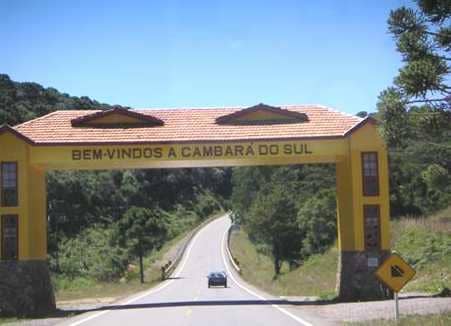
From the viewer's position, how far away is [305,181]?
81.3m

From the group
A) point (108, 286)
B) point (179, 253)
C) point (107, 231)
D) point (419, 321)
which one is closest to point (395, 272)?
point (419, 321)

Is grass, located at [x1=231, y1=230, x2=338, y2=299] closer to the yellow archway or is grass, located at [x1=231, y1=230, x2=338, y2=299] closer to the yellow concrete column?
the yellow archway

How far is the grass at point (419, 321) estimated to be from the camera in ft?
51.7

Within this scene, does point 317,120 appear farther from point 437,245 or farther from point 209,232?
point 209,232

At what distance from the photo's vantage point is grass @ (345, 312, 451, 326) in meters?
15.8

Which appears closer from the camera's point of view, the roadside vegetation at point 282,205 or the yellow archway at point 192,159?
the roadside vegetation at point 282,205

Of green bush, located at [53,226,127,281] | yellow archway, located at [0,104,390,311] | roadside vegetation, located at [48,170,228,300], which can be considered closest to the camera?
yellow archway, located at [0,104,390,311]

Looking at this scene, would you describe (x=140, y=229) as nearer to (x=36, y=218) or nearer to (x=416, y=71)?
(x=36, y=218)

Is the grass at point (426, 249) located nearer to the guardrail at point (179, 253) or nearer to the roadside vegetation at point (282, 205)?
the roadside vegetation at point (282, 205)

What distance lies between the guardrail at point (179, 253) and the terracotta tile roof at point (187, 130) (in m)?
37.1

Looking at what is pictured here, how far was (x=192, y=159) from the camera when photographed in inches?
1138

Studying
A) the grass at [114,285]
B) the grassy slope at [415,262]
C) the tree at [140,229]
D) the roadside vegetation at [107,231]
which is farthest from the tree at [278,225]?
the grassy slope at [415,262]

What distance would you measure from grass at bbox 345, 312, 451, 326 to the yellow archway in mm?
10596

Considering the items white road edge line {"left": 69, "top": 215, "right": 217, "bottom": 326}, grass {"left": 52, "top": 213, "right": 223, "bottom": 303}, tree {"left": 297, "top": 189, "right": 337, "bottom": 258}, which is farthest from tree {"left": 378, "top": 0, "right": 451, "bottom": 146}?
tree {"left": 297, "top": 189, "right": 337, "bottom": 258}
